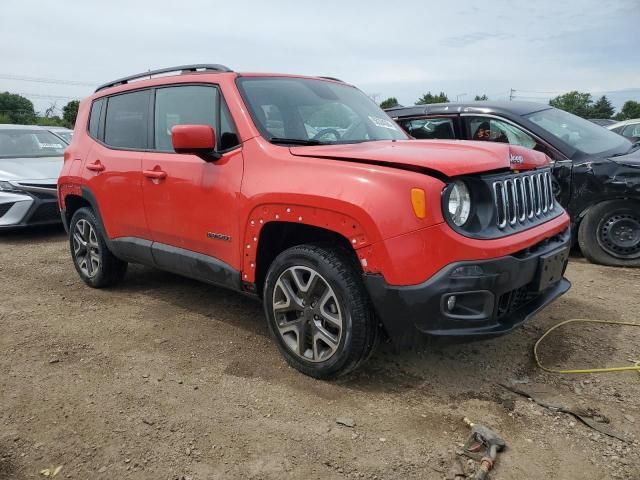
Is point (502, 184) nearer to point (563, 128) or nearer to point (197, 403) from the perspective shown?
point (197, 403)

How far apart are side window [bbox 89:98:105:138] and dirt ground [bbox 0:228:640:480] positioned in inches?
63.2

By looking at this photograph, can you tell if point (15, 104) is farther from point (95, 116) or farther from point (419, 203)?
point (419, 203)

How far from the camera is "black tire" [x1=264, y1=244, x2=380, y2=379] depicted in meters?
2.73

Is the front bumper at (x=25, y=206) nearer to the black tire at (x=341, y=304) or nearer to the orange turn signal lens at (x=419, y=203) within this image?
the black tire at (x=341, y=304)

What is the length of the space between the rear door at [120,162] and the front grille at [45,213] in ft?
9.86

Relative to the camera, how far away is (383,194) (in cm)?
254

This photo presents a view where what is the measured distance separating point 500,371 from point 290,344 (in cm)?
127

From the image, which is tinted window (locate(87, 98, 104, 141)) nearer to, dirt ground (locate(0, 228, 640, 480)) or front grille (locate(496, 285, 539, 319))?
dirt ground (locate(0, 228, 640, 480))

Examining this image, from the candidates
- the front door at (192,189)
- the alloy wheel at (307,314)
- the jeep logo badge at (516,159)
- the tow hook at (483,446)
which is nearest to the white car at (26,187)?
the front door at (192,189)

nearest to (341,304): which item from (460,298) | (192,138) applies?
(460,298)

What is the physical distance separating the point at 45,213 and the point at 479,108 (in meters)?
5.78

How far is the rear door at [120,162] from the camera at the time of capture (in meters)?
4.04

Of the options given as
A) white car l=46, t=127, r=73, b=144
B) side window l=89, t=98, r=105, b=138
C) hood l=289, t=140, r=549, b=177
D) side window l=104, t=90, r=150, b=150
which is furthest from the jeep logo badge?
white car l=46, t=127, r=73, b=144

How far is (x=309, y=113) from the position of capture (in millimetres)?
3508
